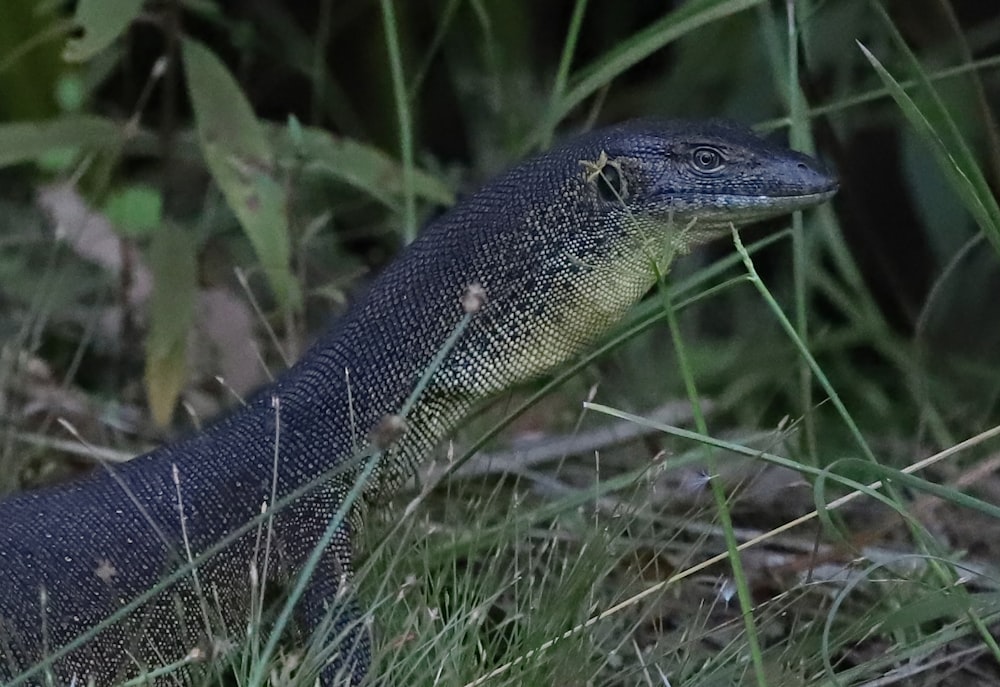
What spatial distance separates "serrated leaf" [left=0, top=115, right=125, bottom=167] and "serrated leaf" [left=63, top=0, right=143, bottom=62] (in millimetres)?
353

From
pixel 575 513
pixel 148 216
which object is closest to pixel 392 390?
pixel 575 513

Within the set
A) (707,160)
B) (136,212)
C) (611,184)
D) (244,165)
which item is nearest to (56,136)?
(136,212)

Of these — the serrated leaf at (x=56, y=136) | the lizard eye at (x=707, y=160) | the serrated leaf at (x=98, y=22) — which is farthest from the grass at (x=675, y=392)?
the serrated leaf at (x=98, y=22)

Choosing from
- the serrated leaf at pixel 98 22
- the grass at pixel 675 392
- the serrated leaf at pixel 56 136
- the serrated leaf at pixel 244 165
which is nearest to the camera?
the grass at pixel 675 392

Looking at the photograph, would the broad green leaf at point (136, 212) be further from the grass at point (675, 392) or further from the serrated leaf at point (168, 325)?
the serrated leaf at point (168, 325)

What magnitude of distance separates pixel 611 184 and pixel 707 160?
0.44ft

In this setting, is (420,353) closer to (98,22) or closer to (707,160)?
(707,160)

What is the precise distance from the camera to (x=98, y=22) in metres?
1.93

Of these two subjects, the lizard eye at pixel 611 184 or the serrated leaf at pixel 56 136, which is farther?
the serrated leaf at pixel 56 136

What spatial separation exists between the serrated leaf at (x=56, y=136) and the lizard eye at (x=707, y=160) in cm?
118

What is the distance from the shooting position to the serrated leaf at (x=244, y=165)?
212cm

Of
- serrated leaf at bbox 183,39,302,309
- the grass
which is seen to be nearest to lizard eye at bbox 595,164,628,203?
the grass

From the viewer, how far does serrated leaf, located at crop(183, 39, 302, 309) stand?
2.12 m

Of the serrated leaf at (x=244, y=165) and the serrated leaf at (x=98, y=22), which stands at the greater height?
the serrated leaf at (x=98, y=22)
